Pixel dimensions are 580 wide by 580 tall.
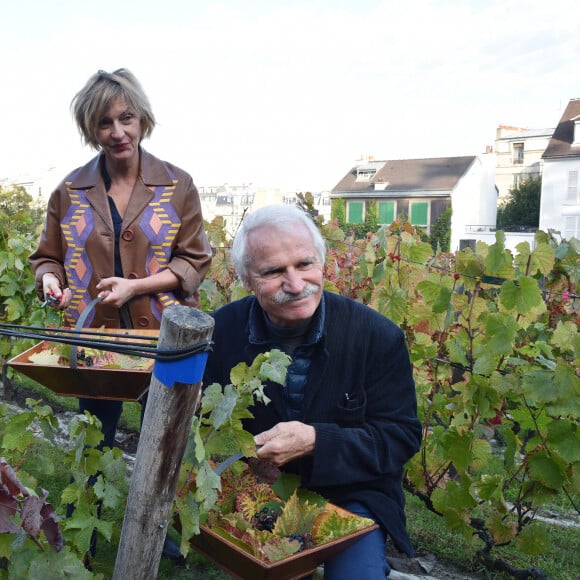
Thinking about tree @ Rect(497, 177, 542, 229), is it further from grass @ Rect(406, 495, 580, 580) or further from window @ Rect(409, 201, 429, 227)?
grass @ Rect(406, 495, 580, 580)

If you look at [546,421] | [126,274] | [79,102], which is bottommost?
[546,421]

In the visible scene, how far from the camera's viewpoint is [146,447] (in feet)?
5.05

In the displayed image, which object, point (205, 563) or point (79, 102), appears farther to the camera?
point (205, 563)

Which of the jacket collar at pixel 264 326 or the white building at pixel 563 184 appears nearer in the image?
→ the jacket collar at pixel 264 326

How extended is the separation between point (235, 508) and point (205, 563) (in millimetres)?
1552

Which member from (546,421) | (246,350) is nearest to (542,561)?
(546,421)

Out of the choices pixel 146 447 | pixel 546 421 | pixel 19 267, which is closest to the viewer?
pixel 146 447

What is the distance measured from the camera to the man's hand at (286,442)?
191cm

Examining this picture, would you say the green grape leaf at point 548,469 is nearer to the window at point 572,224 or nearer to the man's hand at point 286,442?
the man's hand at point 286,442

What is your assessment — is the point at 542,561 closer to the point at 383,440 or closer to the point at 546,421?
the point at 546,421

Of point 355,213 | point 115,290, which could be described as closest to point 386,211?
point 355,213

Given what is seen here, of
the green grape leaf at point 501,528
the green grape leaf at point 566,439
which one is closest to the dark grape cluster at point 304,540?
the green grape leaf at point 566,439

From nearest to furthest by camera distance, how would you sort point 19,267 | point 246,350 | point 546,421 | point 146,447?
point 146,447, point 246,350, point 546,421, point 19,267

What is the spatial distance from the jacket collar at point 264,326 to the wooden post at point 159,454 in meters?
0.67
